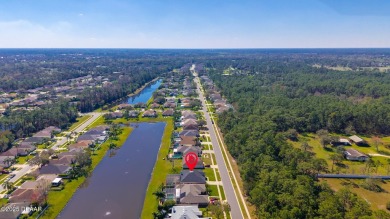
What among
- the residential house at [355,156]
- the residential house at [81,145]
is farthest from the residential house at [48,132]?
the residential house at [355,156]

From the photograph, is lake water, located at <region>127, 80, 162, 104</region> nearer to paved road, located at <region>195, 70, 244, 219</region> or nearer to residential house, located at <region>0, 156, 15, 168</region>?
paved road, located at <region>195, 70, 244, 219</region>

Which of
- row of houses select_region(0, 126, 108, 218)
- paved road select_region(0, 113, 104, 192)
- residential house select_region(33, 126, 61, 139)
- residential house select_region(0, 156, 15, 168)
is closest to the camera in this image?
row of houses select_region(0, 126, 108, 218)

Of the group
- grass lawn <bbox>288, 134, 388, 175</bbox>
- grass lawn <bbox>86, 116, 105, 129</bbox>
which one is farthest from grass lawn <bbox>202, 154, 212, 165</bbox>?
grass lawn <bbox>86, 116, 105, 129</bbox>

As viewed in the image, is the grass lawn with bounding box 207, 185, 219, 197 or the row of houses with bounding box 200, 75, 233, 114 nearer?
the grass lawn with bounding box 207, 185, 219, 197

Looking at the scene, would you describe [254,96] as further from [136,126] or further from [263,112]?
[136,126]

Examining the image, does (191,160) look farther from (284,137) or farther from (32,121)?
(32,121)

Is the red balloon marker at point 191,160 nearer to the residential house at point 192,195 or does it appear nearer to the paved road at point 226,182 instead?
the paved road at point 226,182

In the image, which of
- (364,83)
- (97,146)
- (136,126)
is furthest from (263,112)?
(364,83)
